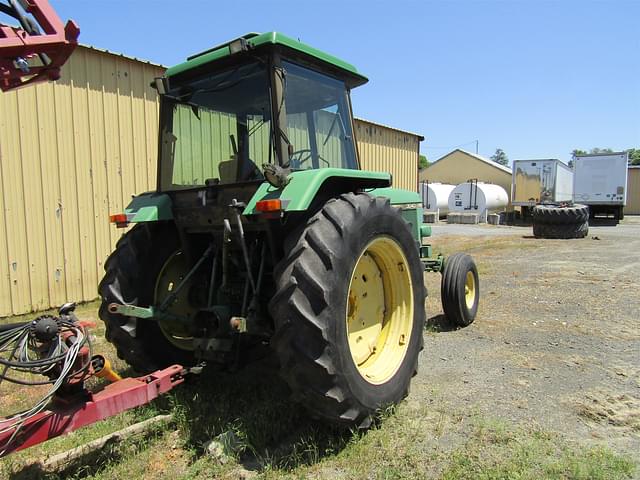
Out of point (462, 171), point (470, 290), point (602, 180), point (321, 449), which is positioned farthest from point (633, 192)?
point (321, 449)

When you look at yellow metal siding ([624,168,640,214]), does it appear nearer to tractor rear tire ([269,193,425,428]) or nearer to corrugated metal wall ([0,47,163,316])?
corrugated metal wall ([0,47,163,316])

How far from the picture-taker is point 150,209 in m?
3.40

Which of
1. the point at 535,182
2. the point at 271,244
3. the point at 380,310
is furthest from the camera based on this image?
the point at 535,182

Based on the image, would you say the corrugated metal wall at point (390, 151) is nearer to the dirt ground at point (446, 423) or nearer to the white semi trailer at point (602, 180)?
the dirt ground at point (446, 423)

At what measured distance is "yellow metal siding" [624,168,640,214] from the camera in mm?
31469

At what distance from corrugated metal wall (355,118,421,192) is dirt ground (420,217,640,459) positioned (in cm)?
459

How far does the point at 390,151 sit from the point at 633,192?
88.8 feet

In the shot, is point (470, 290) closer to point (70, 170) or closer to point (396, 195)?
point (396, 195)

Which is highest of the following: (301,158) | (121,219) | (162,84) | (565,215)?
(162,84)

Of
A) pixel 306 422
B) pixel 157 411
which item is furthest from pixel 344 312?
pixel 157 411

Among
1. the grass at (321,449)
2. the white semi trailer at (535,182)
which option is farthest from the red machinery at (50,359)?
the white semi trailer at (535,182)

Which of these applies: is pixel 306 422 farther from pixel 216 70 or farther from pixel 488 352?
pixel 216 70

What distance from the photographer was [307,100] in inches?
138

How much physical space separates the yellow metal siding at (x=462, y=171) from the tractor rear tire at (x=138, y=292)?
117 feet
